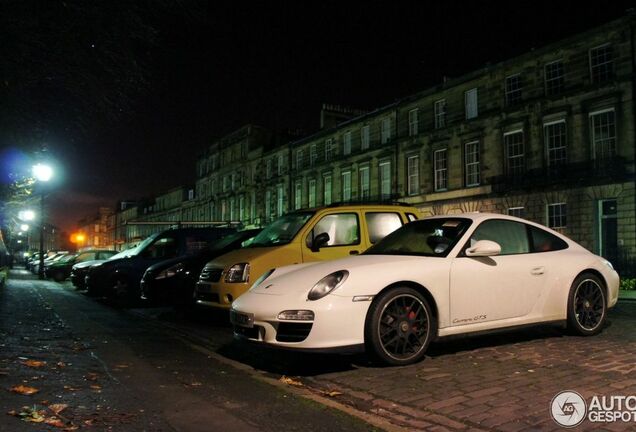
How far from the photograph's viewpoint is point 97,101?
7.71 m

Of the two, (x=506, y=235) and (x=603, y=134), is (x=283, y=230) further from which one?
(x=603, y=134)

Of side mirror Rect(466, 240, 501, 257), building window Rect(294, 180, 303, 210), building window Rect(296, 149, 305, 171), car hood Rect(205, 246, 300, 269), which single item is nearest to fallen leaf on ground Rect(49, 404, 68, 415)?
car hood Rect(205, 246, 300, 269)

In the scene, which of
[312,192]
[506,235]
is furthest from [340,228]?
[312,192]

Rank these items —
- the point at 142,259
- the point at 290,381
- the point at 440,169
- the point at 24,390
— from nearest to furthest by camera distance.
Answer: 1. the point at 24,390
2. the point at 290,381
3. the point at 142,259
4. the point at 440,169

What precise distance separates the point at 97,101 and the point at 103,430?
5.33 m

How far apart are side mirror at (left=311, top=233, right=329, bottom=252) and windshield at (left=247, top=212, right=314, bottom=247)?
377 millimetres

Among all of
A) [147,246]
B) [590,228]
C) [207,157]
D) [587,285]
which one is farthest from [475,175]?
[207,157]

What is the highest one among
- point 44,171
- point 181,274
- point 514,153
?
point 514,153

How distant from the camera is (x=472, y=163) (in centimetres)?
3428

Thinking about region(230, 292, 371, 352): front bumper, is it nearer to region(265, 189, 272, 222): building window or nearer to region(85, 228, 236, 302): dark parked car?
region(85, 228, 236, 302): dark parked car

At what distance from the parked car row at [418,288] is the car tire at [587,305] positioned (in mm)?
Result: 13

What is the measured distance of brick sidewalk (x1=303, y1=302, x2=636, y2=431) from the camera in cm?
387

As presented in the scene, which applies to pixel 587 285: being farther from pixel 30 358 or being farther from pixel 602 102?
pixel 602 102

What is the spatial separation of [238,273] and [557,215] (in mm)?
25236
